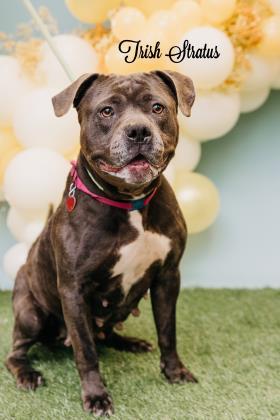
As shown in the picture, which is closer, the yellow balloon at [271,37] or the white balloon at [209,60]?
the white balloon at [209,60]

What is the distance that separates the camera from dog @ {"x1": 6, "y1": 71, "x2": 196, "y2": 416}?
6.93 feet

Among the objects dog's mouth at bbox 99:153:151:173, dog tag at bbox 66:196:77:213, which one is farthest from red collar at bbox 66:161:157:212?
dog's mouth at bbox 99:153:151:173

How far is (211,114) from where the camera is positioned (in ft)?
10.8

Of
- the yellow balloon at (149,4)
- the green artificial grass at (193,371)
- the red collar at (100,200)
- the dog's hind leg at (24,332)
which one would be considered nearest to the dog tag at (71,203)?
the red collar at (100,200)

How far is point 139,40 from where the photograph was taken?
3.17m

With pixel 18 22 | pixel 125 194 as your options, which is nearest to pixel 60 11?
pixel 18 22

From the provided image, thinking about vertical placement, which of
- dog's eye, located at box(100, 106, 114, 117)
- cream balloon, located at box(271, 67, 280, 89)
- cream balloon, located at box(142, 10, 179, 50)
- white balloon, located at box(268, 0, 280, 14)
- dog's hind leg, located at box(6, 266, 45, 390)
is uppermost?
white balloon, located at box(268, 0, 280, 14)

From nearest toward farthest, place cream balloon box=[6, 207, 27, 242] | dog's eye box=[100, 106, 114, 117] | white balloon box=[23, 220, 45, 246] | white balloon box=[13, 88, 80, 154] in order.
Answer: dog's eye box=[100, 106, 114, 117]
white balloon box=[13, 88, 80, 154]
white balloon box=[23, 220, 45, 246]
cream balloon box=[6, 207, 27, 242]

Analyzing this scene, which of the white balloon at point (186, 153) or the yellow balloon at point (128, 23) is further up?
the yellow balloon at point (128, 23)

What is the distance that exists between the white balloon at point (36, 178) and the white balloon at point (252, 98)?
104 cm

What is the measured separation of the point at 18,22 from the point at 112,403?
2508 millimetres

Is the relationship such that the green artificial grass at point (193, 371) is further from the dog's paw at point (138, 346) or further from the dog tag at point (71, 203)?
the dog tag at point (71, 203)

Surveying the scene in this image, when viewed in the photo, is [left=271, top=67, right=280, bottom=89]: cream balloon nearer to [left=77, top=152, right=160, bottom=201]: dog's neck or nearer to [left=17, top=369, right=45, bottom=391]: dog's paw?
[left=77, top=152, right=160, bottom=201]: dog's neck

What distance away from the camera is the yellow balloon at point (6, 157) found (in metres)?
3.43
